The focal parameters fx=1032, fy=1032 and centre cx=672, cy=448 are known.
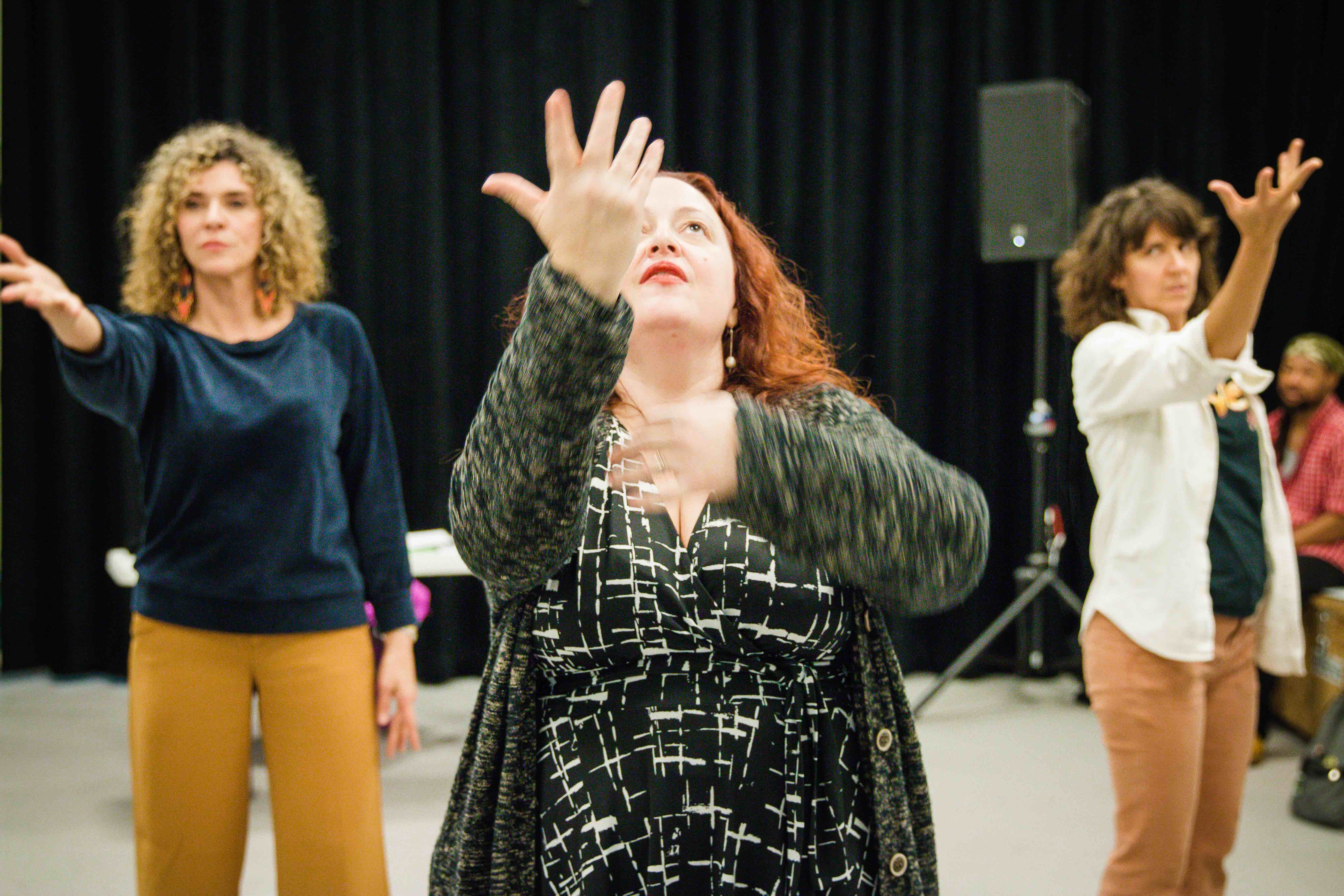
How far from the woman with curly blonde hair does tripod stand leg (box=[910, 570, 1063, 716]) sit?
2.29 m

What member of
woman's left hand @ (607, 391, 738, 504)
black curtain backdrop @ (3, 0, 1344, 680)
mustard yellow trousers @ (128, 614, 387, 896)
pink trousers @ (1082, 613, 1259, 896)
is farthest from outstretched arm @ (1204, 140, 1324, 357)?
black curtain backdrop @ (3, 0, 1344, 680)

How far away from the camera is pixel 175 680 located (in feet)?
4.87

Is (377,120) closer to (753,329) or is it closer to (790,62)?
(790,62)

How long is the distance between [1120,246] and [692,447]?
1.49 m

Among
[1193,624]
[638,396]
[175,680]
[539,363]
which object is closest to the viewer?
[539,363]

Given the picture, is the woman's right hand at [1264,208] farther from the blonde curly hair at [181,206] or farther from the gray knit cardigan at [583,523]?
the blonde curly hair at [181,206]

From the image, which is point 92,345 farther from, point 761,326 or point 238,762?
point 761,326

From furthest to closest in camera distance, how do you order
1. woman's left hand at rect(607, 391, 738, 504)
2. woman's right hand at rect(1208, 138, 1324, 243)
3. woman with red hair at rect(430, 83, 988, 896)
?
woman's right hand at rect(1208, 138, 1324, 243) < woman with red hair at rect(430, 83, 988, 896) < woman's left hand at rect(607, 391, 738, 504)

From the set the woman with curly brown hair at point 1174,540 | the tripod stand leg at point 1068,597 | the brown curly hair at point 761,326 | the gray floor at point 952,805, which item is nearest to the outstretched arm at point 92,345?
the brown curly hair at point 761,326

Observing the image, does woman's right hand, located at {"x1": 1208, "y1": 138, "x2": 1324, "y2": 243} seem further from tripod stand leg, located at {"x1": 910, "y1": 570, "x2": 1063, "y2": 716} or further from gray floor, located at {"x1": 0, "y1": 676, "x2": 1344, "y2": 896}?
tripod stand leg, located at {"x1": 910, "y1": 570, "x2": 1063, "y2": 716}

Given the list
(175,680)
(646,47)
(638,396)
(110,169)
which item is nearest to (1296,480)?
(646,47)

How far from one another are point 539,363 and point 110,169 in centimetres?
427

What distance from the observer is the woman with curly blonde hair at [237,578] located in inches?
58.2

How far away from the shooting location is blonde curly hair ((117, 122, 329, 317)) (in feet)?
5.45
